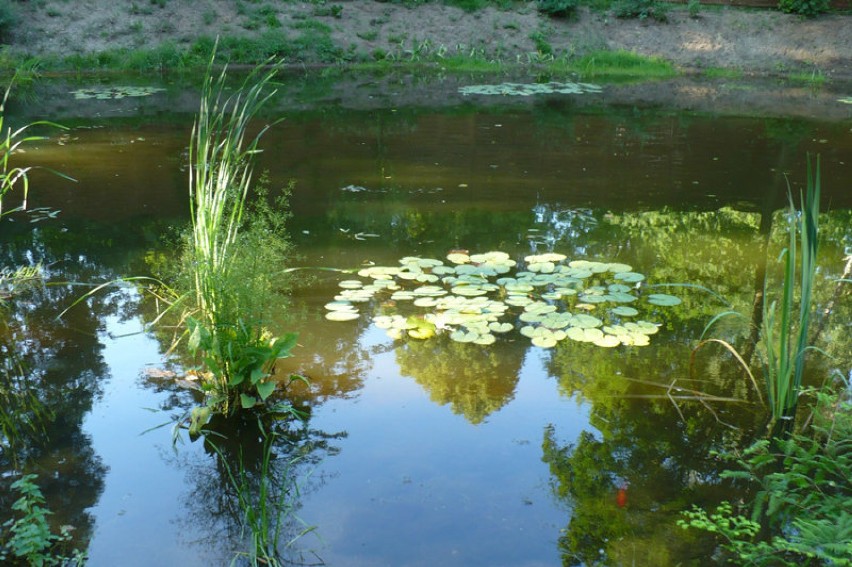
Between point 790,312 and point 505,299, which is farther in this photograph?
point 505,299

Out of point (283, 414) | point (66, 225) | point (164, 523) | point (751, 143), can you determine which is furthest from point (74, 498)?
point (751, 143)

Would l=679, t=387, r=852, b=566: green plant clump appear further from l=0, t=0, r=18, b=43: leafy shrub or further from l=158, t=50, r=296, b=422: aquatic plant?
l=0, t=0, r=18, b=43: leafy shrub

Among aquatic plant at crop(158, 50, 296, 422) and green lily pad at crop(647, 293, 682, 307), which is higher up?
aquatic plant at crop(158, 50, 296, 422)

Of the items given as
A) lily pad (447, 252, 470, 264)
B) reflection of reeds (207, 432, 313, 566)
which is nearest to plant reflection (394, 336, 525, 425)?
reflection of reeds (207, 432, 313, 566)

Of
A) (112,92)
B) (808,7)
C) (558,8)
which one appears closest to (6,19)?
(112,92)

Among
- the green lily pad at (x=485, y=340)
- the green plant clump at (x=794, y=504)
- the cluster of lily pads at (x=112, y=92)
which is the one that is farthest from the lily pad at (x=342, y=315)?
the cluster of lily pads at (x=112, y=92)

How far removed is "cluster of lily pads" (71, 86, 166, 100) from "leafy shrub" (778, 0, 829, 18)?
43.0 feet

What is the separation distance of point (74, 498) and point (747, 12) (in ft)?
59.9

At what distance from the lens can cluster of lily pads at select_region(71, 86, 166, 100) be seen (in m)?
12.0

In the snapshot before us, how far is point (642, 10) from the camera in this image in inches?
700

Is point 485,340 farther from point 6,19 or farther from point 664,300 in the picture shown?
point 6,19

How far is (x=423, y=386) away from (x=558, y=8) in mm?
15576

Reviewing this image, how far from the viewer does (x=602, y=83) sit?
14.5 m

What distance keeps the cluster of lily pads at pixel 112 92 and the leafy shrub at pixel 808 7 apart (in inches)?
516
